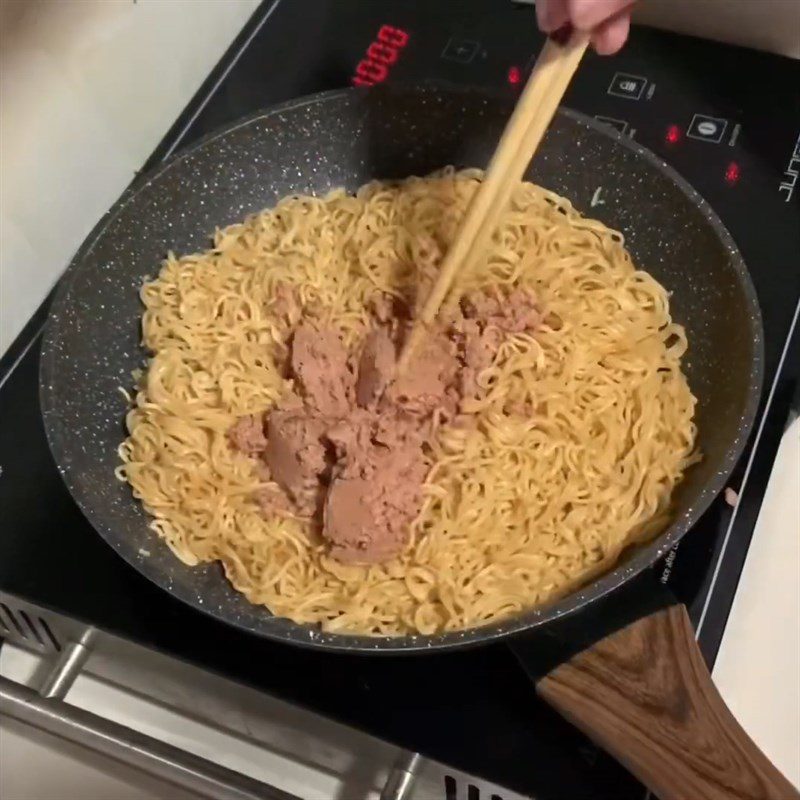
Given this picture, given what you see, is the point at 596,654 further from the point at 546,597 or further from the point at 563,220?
the point at 563,220

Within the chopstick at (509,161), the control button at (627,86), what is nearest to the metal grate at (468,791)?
the chopstick at (509,161)

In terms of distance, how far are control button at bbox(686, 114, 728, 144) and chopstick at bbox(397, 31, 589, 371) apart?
50 centimetres

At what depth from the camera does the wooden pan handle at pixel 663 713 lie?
36.2 inches

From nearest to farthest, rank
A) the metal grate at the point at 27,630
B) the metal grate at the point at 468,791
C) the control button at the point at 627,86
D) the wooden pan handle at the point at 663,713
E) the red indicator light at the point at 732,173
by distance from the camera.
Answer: the wooden pan handle at the point at 663,713, the metal grate at the point at 468,791, the metal grate at the point at 27,630, the red indicator light at the point at 732,173, the control button at the point at 627,86

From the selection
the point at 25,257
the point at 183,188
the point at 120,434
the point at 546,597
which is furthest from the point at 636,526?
the point at 25,257

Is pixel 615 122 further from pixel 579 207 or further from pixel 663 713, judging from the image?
pixel 663 713

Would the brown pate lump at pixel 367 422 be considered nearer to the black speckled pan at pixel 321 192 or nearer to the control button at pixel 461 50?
the black speckled pan at pixel 321 192

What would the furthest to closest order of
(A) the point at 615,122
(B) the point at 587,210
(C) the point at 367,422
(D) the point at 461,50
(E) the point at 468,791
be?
(D) the point at 461,50, (A) the point at 615,122, (B) the point at 587,210, (C) the point at 367,422, (E) the point at 468,791

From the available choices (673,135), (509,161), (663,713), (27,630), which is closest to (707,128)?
(673,135)

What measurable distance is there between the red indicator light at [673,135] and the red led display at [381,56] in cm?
51

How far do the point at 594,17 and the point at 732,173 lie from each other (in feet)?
2.13

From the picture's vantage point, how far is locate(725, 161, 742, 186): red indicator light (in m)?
1.53

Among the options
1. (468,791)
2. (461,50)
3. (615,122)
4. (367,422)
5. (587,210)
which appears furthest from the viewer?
(461,50)

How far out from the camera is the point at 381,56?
1.73m
